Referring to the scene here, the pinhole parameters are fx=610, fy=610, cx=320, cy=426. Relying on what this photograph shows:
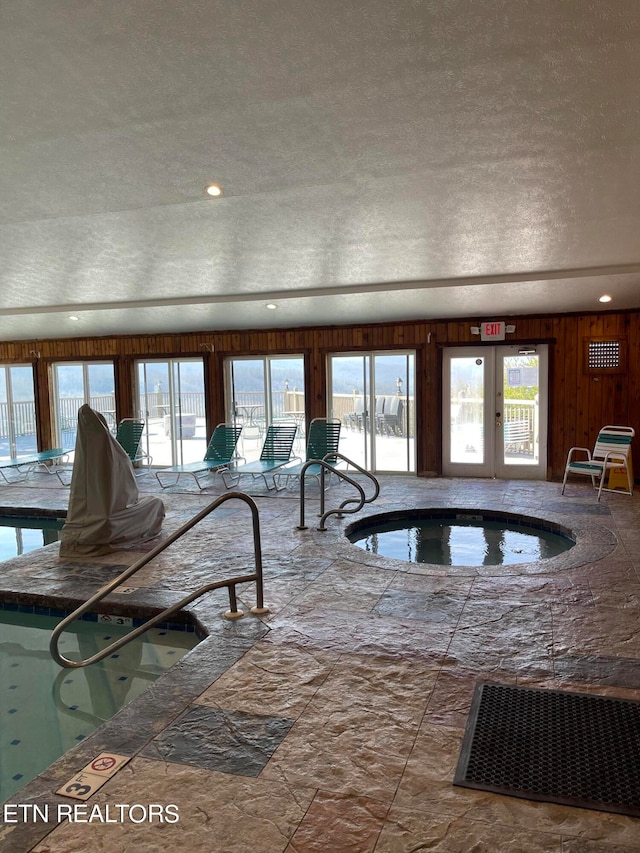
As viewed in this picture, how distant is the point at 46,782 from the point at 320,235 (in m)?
4.69

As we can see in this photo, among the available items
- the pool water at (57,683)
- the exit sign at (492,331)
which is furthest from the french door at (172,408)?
the pool water at (57,683)

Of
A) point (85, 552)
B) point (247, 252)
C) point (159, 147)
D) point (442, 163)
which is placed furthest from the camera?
point (247, 252)

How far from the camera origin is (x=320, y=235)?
5633mm

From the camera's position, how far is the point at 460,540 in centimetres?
635

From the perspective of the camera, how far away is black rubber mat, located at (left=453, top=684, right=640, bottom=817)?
2105 mm

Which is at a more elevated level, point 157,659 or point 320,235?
point 320,235

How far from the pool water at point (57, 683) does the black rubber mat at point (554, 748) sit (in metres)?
1.88

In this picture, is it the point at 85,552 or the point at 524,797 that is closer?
the point at 524,797

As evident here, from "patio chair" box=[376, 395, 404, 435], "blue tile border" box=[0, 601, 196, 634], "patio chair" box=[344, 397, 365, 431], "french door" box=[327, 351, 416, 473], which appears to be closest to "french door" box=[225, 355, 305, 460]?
"french door" box=[327, 351, 416, 473]

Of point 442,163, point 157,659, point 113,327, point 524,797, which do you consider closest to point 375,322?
point 113,327

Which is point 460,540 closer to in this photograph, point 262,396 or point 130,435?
point 262,396

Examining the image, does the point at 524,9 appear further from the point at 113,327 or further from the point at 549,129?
the point at 113,327

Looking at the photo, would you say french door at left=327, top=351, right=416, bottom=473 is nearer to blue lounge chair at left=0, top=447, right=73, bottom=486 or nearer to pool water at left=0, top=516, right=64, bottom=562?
blue lounge chair at left=0, top=447, right=73, bottom=486

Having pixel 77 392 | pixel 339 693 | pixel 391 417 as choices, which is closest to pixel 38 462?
pixel 77 392
